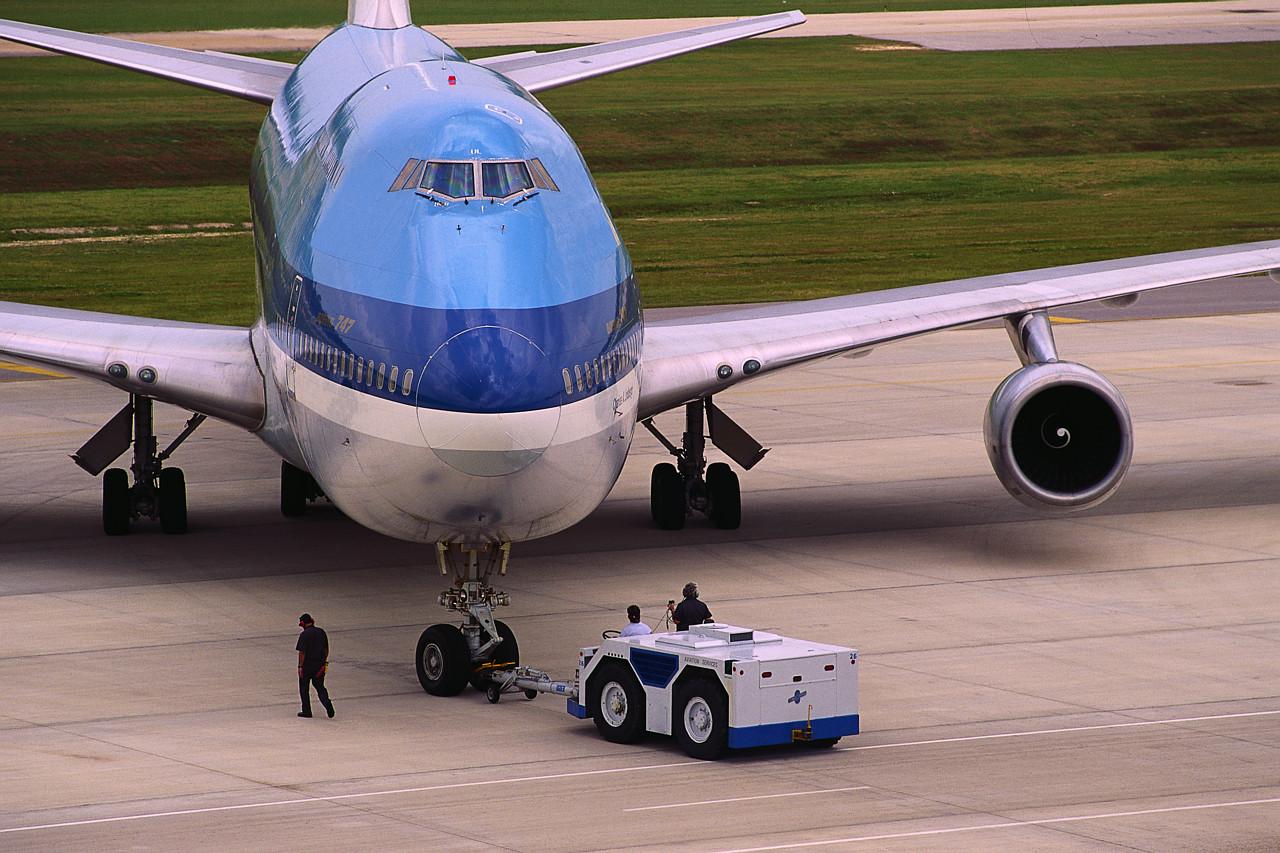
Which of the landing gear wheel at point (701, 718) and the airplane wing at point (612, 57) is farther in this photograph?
the airplane wing at point (612, 57)

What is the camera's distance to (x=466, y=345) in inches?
808

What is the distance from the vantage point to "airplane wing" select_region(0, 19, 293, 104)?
32438 mm

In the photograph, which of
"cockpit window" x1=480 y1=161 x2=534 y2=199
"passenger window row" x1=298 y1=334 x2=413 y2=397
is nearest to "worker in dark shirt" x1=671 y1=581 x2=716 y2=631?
"passenger window row" x1=298 y1=334 x2=413 y2=397

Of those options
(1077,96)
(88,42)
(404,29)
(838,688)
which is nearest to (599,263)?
(838,688)

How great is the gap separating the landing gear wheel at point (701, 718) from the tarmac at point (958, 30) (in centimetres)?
7756

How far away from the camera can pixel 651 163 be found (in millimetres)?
80375

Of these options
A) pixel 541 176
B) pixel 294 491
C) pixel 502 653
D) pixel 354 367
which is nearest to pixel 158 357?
pixel 294 491

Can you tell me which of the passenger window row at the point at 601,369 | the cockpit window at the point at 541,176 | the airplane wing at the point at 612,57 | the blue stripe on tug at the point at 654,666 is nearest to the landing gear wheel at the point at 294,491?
the airplane wing at the point at 612,57

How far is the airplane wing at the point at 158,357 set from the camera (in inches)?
1041

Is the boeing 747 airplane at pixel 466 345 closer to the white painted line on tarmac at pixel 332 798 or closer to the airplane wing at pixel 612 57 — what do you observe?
the white painted line on tarmac at pixel 332 798

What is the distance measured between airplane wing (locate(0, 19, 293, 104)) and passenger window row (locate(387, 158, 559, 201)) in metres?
11.5

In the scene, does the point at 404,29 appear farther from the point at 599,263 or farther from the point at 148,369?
the point at 599,263

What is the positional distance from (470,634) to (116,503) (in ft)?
32.0

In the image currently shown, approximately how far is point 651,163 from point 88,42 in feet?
159
